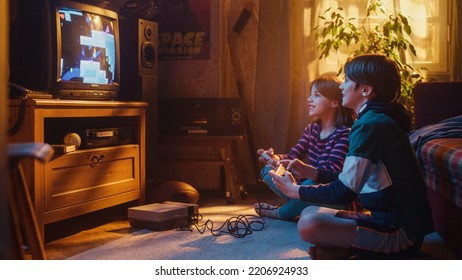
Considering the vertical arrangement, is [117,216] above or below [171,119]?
below

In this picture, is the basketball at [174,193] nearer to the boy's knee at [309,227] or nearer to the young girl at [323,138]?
the young girl at [323,138]

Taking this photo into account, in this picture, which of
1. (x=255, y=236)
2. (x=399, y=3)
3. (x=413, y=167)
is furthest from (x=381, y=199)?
(x=399, y=3)

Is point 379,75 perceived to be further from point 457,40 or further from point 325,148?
point 457,40

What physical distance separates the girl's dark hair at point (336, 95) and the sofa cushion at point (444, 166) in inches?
13.3

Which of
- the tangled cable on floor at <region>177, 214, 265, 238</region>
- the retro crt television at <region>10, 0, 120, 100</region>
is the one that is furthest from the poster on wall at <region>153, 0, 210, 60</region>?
the tangled cable on floor at <region>177, 214, 265, 238</region>

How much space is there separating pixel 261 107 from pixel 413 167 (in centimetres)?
184

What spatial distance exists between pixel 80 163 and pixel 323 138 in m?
0.99

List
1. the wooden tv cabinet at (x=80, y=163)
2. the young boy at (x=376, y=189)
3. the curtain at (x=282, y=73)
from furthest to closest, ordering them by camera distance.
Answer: the curtain at (x=282, y=73) → the wooden tv cabinet at (x=80, y=163) → the young boy at (x=376, y=189)

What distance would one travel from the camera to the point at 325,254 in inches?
59.9

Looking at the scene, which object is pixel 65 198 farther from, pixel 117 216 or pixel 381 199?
pixel 381 199

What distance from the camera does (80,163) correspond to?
84.1 inches

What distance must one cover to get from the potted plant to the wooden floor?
1158 mm

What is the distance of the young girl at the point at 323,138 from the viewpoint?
2137 mm

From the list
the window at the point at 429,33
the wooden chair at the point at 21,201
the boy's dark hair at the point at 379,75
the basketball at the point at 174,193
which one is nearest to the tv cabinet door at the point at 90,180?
the basketball at the point at 174,193
